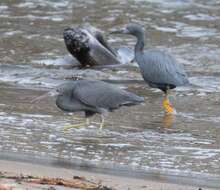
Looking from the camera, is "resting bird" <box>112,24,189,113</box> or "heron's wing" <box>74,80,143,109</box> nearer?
"heron's wing" <box>74,80,143,109</box>

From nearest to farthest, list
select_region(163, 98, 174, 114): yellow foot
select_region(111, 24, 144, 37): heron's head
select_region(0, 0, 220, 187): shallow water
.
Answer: select_region(0, 0, 220, 187): shallow water, select_region(163, 98, 174, 114): yellow foot, select_region(111, 24, 144, 37): heron's head

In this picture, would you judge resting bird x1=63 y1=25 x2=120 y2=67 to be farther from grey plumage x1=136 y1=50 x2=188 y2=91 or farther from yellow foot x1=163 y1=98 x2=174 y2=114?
yellow foot x1=163 y1=98 x2=174 y2=114

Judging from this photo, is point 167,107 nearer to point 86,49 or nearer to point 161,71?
point 161,71

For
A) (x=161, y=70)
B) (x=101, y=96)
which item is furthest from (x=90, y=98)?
(x=161, y=70)

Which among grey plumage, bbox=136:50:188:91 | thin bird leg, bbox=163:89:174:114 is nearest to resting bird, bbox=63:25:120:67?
grey plumage, bbox=136:50:188:91

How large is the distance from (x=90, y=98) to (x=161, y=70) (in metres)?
1.96

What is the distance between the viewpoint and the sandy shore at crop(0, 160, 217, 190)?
5.88 meters

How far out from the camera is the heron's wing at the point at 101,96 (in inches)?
340

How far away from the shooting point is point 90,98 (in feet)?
28.3

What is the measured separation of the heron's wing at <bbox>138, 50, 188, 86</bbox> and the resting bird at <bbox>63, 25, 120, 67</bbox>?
323cm

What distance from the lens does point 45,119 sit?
30.0 feet

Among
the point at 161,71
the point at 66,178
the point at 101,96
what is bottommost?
the point at 161,71

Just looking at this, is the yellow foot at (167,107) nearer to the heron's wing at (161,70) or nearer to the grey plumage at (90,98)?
the heron's wing at (161,70)

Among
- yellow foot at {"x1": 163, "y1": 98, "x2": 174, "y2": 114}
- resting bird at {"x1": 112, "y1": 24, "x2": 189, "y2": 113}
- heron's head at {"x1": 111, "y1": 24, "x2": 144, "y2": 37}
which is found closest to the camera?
yellow foot at {"x1": 163, "y1": 98, "x2": 174, "y2": 114}
